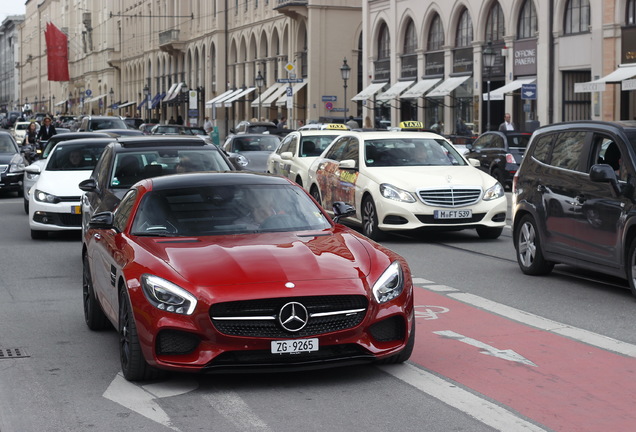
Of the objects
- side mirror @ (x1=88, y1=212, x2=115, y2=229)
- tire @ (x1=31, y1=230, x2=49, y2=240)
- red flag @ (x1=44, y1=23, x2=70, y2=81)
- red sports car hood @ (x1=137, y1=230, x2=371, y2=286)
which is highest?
red flag @ (x1=44, y1=23, x2=70, y2=81)

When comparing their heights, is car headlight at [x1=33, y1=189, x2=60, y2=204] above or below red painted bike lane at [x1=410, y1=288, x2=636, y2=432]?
above

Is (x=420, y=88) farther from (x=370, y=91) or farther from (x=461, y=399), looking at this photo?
(x=461, y=399)

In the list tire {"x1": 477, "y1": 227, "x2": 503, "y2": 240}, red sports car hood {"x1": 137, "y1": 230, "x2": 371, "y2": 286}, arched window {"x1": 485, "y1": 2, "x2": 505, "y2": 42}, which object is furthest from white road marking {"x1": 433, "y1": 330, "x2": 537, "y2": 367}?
arched window {"x1": 485, "y1": 2, "x2": 505, "y2": 42}

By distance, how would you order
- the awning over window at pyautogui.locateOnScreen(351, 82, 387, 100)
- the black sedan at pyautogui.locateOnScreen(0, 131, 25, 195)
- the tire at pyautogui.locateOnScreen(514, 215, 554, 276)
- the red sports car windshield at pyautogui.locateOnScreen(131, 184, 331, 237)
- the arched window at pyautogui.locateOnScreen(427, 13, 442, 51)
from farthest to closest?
1. the awning over window at pyautogui.locateOnScreen(351, 82, 387, 100)
2. the arched window at pyautogui.locateOnScreen(427, 13, 442, 51)
3. the black sedan at pyautogui.locateOnScreen(0, 131, 25, 195)
4. the tire at pyautogui.locateOnScreen(514, 215, 554, 276)
5. the red sports car windshield at pyautogui.locateOnScreen(131, 184, 331, 237)

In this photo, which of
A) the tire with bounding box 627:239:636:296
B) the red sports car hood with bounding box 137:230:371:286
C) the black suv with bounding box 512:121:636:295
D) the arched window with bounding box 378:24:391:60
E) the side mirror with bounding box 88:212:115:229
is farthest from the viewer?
the arched window with bounding box 378:24:391:60

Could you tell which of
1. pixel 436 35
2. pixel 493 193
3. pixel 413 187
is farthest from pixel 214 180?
pixel 436 35

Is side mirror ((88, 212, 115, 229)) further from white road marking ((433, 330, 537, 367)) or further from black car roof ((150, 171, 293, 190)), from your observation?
white road marking ((433, 330, 537, 367))

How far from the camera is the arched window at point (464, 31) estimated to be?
4816cm

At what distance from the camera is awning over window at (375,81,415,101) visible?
176ft

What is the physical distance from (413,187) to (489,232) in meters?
→ 1.38

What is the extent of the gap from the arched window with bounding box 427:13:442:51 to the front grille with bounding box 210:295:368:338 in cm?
4519

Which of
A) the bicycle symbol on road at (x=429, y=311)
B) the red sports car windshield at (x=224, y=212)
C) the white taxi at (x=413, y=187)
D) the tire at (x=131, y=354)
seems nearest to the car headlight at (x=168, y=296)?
the tire at (x=131, y=354)

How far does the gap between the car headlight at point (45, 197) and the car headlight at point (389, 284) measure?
34.2 feet

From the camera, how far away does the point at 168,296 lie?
22.3 ft
